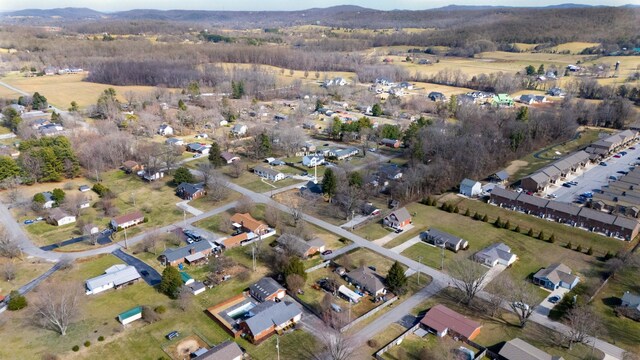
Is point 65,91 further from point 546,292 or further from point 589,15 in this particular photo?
point 589,15

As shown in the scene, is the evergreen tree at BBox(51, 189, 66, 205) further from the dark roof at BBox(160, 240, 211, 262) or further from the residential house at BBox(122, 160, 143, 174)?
the dark roof at BBox(160, 240, 211, 262)

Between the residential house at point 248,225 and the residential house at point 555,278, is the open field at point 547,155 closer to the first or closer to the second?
the residential house at point 555,278

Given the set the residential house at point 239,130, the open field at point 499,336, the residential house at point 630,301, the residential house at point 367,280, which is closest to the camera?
the open field at point 499,336

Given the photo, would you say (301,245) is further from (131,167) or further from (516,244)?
(131,167)

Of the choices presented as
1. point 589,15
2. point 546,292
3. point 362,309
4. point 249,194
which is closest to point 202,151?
point 249,194

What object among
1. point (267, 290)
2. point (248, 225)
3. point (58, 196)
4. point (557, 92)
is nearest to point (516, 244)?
point (267, 290)

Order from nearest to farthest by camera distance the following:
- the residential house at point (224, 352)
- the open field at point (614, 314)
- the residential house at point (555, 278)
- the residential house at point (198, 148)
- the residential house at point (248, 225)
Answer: the residential house at point (224, 352) < the open field at point (614, 314) < the residential house at point (555, 278) < the residential house at point (248, 225) < the residential house at point (198, 148)

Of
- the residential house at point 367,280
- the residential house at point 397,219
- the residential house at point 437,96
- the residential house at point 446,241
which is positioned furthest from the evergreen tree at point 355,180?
the residential house at point 437,96
